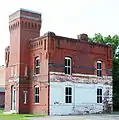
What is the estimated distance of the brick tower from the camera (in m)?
38.0

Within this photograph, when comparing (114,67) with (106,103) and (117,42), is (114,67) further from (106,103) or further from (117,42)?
(106,103)

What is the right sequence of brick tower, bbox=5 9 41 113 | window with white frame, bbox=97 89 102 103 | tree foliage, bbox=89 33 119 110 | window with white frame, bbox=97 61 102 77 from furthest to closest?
tree foliage, bbox=89 33 119 110 → window with white frame, bbox=97 61 102 77 → window with white frame, bbox=97 89 102 103 → brick tower, bbox=5 9 41 113

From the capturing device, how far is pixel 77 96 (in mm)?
37500

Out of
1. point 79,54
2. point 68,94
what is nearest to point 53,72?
point 68,94

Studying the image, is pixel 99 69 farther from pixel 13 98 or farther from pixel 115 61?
pixel 13 98

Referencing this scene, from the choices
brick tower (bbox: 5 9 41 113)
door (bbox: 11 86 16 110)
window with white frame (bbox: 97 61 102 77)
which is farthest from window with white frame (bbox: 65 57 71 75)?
door (bbox: 11 86 16 110)

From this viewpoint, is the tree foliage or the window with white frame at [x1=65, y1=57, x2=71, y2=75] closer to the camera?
the window with white frame at [x1=65, y1=57, x2=71, y2=75]

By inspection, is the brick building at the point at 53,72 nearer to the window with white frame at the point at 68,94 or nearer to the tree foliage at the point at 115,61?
the window with white frame at the point at 68,94

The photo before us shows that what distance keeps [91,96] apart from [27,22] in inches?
446

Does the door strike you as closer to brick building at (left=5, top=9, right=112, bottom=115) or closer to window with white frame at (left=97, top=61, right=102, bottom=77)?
brick building at (left=5, top=9, right=112, bottom=115)

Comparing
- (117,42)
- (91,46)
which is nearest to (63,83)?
(91,46)

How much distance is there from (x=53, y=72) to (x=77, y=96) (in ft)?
13.9

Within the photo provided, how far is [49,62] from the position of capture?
35656 millimetres

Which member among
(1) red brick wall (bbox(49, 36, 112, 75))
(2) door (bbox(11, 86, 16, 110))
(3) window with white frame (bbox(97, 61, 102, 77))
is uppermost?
(1) red brick wall (bbox(49, 36, 112, 75))
